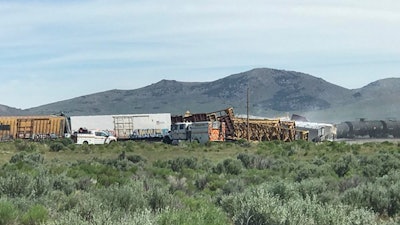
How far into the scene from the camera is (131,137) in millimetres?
67812

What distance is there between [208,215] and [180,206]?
3.00 metres

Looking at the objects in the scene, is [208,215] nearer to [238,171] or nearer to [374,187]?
[374,187]

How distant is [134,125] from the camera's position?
68250mm

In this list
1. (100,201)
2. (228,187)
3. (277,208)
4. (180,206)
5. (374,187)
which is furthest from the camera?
(228,187)

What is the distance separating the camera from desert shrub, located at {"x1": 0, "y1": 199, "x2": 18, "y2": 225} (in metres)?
9.99

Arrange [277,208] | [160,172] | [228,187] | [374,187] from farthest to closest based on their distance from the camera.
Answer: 1. [160,172]
2. [228,187]
3. [374,187]
4. [277,208]

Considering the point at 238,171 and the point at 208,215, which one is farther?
the point at 238,171

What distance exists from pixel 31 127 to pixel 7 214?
56.9 m

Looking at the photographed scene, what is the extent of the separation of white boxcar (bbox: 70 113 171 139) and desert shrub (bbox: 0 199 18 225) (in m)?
56.5

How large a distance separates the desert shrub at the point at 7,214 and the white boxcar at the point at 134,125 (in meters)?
56.5

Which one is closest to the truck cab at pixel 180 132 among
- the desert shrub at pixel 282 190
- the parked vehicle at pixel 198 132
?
the parked vehicle at pixel 198 132

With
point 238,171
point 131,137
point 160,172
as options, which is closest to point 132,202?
point 160,172

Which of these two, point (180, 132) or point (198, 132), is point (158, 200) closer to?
point (198, 132)

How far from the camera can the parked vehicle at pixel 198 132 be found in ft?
186
